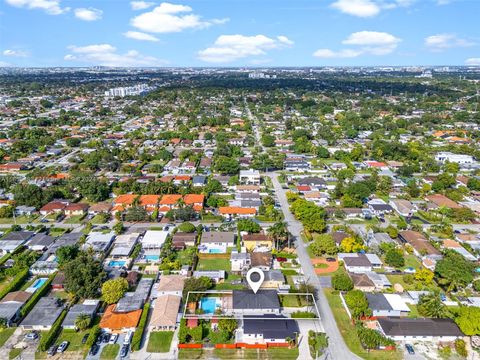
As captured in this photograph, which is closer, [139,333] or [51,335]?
[51,335]

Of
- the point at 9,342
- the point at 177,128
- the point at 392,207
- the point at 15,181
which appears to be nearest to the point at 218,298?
the point at 9,342

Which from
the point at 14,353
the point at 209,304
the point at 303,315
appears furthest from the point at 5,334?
the point at 303,315

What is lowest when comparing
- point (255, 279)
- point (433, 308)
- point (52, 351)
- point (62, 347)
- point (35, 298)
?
point (52, 351)

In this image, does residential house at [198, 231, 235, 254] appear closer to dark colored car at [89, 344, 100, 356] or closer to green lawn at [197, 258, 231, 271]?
green lawn at [197, 258, 231, 271]

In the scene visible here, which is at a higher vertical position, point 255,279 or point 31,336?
point 255,279

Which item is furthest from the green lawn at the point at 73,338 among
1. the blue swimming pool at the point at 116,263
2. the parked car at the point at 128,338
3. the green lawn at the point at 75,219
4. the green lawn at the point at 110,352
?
the green lawn at the point at 75,219

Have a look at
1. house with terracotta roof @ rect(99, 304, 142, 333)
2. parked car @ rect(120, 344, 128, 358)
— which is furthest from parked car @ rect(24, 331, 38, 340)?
parked car @ rect(120, 344, 128, 358)

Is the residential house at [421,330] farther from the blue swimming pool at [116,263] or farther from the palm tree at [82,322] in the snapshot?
the blue swimming pool at [116,263]

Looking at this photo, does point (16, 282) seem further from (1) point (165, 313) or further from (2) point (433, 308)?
(2) point (433, 308)
